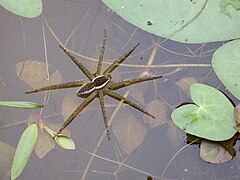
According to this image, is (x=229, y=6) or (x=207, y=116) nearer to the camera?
(x=207, y=116)

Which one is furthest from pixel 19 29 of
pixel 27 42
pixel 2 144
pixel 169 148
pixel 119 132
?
pixel 169 148

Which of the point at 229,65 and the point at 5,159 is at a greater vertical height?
the point at 229,65

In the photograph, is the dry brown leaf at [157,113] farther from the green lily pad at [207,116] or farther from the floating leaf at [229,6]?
the floating leaf at [229,6]

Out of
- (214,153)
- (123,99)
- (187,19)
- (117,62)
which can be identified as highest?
(187,19)

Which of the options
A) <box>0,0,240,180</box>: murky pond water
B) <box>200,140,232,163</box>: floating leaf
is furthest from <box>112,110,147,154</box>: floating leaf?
<box>200,140,232,163</box>: floating leaf

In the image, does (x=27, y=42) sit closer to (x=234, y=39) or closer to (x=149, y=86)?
(x=149, y=86)

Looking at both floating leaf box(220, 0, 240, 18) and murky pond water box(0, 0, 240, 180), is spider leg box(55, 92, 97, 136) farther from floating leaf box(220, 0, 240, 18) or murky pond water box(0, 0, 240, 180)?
floating leaf box(220, 0, 240, 18)

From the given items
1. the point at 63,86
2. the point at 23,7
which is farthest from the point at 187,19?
the point at 23,7

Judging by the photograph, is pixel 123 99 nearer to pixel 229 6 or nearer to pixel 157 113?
pixel 157 113
